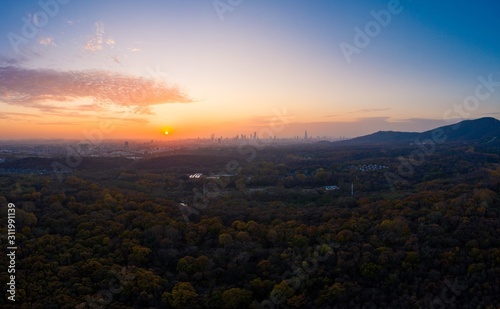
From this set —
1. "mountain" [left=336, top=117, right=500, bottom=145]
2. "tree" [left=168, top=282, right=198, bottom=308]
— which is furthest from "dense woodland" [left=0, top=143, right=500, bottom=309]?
"mountain" [left=336, top=117, right=500, bottom=145]

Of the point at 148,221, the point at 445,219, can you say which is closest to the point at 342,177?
the point at 445,219

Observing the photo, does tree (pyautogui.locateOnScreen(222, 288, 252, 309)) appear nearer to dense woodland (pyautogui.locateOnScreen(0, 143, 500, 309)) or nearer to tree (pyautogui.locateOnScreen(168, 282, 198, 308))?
dense woodland (pyautogui.locateOnScreen(0, 143, 500, 309))

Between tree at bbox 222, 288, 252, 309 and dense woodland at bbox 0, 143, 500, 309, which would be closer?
dense woodland at bbox 0, 143, 500, 309

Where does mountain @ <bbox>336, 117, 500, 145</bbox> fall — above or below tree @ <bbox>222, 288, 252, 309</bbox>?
above

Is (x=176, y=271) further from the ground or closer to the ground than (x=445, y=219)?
closer to the ground

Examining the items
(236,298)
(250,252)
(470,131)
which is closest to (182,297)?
(236,298)

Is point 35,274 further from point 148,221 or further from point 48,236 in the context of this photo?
point 148,221
